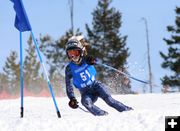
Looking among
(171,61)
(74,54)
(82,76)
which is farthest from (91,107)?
(171,61)

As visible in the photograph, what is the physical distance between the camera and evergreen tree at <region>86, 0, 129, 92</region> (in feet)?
109

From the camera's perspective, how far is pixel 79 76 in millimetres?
8297

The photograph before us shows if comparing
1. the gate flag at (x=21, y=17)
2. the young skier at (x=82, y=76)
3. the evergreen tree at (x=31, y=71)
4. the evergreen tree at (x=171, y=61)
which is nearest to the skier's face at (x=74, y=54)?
the young skier at (x=82, y=76)

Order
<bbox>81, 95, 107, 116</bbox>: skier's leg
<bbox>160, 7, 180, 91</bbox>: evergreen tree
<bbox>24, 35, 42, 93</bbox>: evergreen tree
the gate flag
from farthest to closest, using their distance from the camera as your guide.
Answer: <bbox>24, 35, 42, 93</bbox>: evergreen tree < <bbox>160, 7, 180, 91</bbox>: evergreen tree < the gate flag < <bbox>81, 95, 107, 116</bbox>: skier's leg

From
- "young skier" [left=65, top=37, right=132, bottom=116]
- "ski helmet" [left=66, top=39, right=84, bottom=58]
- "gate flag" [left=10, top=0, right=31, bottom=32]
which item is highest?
"gate flag" [left=10, top=0, right=31, bottom=32]

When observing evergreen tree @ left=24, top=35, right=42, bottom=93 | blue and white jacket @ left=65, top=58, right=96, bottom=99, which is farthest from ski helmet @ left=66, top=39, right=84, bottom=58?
evergreen tree @ left=24, top=35, right=42, bottom=93

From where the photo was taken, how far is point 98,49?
34.0 metres

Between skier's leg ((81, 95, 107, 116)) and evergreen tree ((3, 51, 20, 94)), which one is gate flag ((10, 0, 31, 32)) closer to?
skier's leg ((81, 95, 107, 116))

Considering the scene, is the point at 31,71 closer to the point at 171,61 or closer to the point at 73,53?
the point at 171,61

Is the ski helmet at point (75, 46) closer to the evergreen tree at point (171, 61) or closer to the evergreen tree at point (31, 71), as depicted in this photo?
the evergreen tree at point (171, 61)

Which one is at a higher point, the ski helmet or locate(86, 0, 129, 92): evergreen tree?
locate(86, 0, 129, 92): evergreen tree

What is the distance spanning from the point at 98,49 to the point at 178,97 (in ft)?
70.8

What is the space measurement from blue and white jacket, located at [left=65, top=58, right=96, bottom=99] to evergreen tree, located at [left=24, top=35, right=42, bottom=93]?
39.5 meters

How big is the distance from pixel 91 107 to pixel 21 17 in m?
2.50
